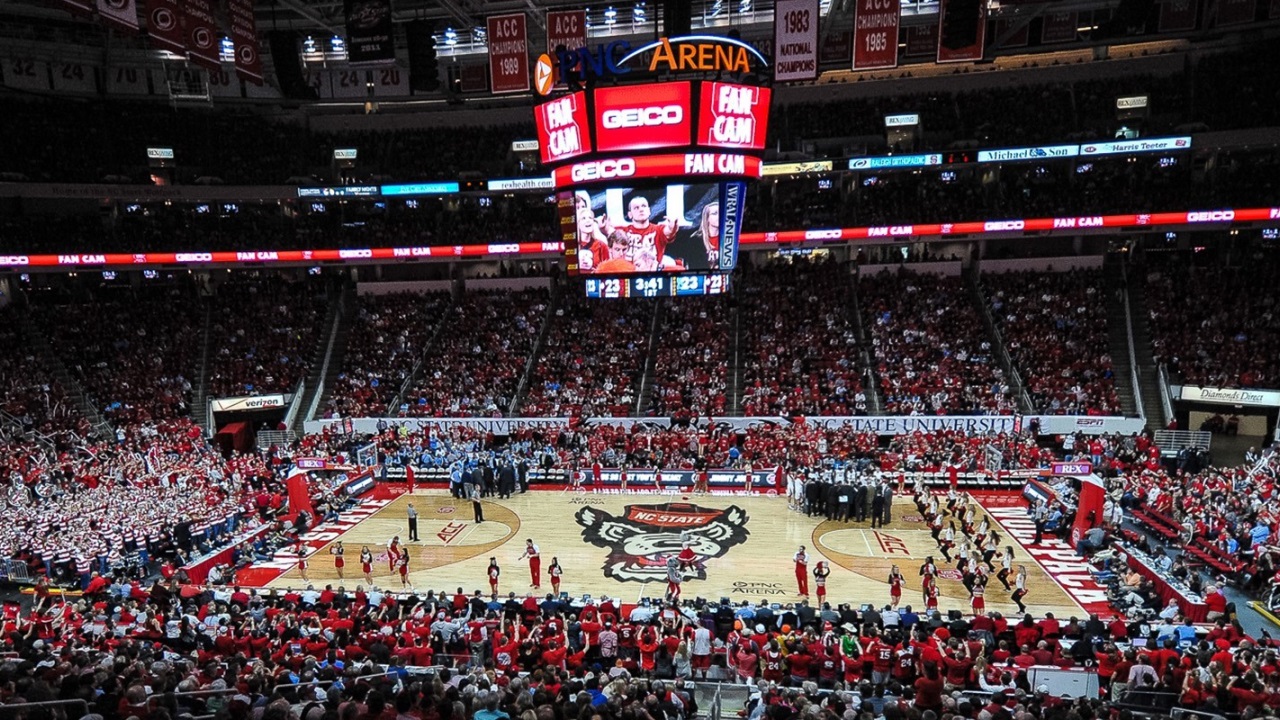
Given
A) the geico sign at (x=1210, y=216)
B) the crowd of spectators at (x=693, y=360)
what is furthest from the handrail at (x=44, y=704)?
the geico sign at (x=1210, y=216)

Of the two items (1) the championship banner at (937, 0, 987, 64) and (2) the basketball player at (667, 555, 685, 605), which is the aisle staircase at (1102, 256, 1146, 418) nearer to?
(1) the championship banner at (937, 0, 987, 64)

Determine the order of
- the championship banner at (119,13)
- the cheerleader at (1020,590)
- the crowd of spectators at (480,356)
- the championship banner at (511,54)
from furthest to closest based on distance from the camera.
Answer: the crowd of spectators at (480,356), the championship banner at (511,54), the championship banner at (119,13), the cheerleader at (1020,590)

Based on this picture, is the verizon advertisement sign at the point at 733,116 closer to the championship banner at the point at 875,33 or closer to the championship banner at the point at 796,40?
the championship banner at the point at 796,40

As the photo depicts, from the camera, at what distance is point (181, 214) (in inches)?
1593

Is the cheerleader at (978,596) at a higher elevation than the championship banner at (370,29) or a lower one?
lower

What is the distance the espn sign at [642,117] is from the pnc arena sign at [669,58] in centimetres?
42

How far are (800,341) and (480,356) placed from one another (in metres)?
14.9

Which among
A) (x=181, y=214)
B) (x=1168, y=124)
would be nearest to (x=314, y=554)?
(x=181, y=214)

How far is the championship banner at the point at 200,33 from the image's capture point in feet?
62.5

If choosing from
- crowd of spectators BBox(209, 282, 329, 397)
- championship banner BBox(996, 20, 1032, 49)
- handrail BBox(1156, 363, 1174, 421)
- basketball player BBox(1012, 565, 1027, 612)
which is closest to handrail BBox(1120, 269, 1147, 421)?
handrail BBox(1156, 363, 1174, 421)

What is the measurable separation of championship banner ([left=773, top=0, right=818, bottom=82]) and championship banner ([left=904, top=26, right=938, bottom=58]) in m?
7.66

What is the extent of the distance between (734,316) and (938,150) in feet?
38.8

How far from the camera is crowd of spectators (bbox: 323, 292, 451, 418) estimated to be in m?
34.2

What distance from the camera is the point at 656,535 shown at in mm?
22047
